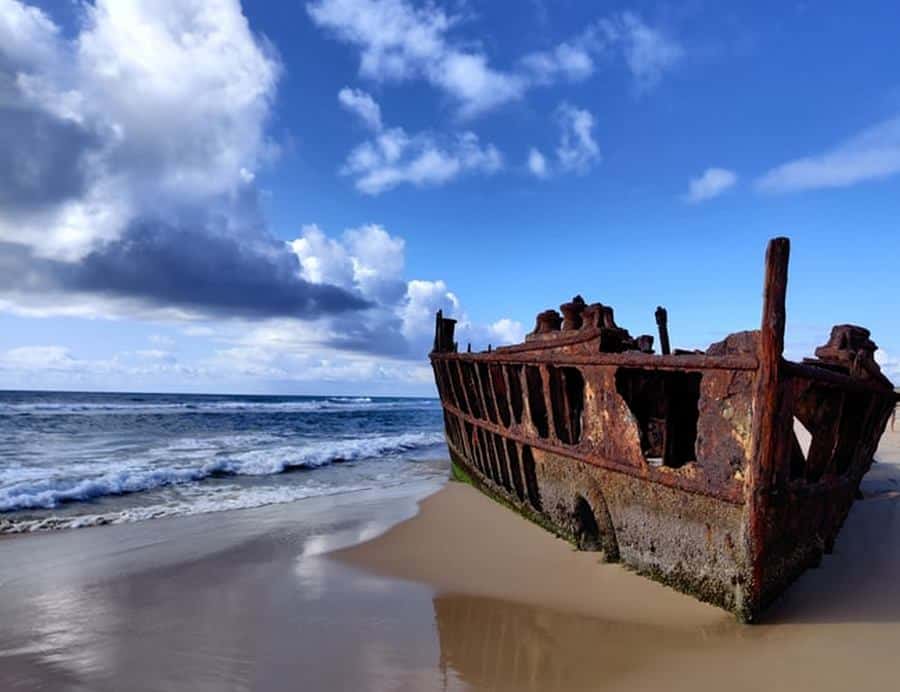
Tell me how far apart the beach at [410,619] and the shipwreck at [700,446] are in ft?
1.17

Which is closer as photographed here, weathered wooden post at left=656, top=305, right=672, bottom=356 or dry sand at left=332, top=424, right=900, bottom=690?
dry sand at left=332, top=424, right=900, bottom=690

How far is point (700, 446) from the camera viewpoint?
4348 mm

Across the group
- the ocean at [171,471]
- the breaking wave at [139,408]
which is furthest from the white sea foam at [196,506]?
the breaking wave at [139,408]

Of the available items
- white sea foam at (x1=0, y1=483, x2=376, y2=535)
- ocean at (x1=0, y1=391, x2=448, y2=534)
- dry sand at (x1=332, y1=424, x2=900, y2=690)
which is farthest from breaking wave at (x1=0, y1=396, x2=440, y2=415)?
dry sand at (x1=332, y1=424, x2=900, y2=690)

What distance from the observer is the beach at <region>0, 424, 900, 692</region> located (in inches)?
145

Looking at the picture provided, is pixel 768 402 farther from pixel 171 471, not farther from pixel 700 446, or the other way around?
pixel 171 471

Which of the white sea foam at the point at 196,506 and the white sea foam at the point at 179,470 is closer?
the white sea foam at the point at 196,506

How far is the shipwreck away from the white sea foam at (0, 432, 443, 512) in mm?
6858

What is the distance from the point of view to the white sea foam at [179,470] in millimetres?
9812

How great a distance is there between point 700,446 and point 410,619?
265 centimetres

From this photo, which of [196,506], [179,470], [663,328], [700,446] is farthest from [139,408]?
[700,446]

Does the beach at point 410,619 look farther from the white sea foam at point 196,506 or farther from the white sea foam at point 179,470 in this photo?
the white sea foam at point 179,470

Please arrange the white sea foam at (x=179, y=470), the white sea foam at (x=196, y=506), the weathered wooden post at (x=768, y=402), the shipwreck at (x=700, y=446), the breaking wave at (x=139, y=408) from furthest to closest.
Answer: the breaking wave at (x=139, y=408), the white sea foam at (x=179, y=470), the white sea foam at (x=196, y=506), the shipwreck at (x=700, y=446), the weathered wooden post at (x=768, y=402)

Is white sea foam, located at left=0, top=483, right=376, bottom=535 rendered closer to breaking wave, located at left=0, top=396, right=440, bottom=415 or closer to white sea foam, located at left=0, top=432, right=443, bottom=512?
white sea foam, located at left=0, top=432, right=443, bottom=512
